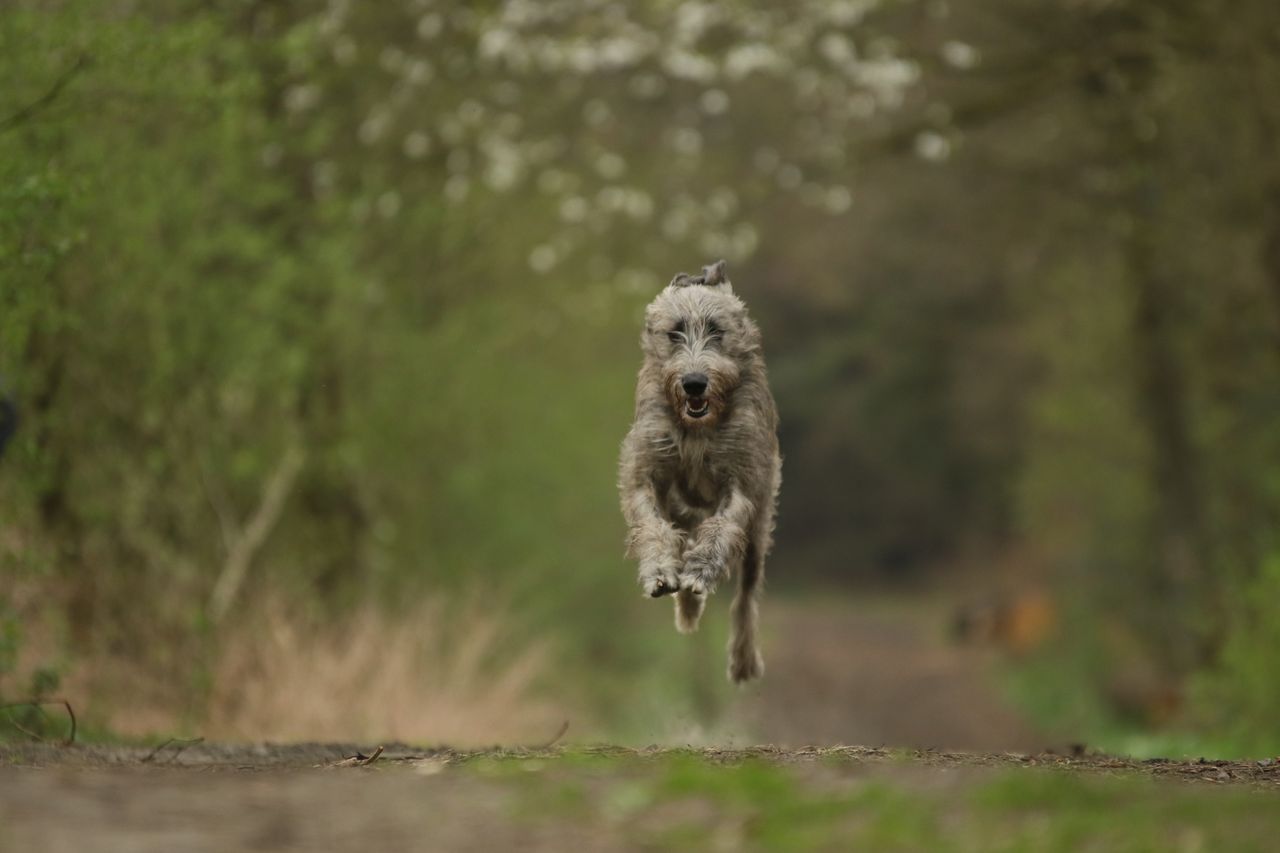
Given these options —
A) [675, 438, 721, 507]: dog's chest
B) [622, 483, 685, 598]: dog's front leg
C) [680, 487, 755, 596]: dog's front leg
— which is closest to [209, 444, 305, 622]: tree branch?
[675, 438, 721, 507]: dog's chest

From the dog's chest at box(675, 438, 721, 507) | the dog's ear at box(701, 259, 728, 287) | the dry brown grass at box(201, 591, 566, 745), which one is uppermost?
the dog's ear at box(701, 259, 728, 287)

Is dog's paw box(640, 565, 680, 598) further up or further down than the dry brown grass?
further up

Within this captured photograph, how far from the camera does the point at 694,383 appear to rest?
7664mm

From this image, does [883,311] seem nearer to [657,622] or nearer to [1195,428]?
[657,622]

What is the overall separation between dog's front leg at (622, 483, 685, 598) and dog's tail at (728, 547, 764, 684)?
3.03 feet

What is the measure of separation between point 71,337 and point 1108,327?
53.1 ft

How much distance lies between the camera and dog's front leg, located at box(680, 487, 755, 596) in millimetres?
7340

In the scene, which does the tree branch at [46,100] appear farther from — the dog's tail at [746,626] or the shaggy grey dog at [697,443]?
the dog's tail at [746,626]

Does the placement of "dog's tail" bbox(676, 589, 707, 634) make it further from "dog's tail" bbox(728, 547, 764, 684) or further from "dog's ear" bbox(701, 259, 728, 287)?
"dog's ear" bbox(701, 259, 728, 287)

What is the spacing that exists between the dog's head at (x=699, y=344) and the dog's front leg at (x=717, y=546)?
417 millimetres

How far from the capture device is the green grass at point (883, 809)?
A: 586 centimetres

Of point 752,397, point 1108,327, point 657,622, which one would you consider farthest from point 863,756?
point 657,622

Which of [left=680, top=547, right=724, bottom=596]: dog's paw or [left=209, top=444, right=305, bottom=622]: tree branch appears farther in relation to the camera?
[left=209, top=444, right=305, bottom=622]: tree branch

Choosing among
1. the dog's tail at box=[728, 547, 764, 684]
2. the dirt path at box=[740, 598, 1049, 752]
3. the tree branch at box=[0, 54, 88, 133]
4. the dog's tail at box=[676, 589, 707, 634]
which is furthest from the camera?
the dirt path at box=[740, 598, 1049, 752]
